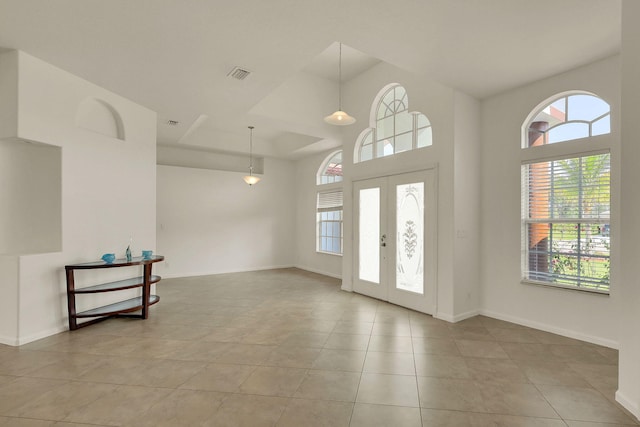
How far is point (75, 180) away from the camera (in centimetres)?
379

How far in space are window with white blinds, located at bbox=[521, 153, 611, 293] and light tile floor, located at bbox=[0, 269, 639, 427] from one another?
0.74 metres

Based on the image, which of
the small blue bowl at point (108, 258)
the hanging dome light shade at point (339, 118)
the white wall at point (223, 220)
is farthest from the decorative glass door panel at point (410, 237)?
the white wall at point (223, 220)

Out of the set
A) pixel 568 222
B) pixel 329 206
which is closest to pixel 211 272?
pixel 329 206

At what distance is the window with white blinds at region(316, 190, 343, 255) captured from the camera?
7477 millimetres

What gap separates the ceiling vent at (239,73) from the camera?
3.56m

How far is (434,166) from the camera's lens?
14.3 feet

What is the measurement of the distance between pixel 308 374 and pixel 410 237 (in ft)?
8.85

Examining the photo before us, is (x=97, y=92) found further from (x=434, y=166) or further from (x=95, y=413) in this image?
(x=434, y=166)

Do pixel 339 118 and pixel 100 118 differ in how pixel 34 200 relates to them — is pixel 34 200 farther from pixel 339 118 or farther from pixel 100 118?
pixel 339 118

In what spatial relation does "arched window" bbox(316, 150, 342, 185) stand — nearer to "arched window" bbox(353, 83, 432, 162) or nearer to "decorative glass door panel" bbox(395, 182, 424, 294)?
"arched window" bbox(353, 83, 432, 162)

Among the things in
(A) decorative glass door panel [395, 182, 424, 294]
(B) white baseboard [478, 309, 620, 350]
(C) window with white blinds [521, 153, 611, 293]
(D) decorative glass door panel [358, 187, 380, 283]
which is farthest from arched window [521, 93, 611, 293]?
(D) decorative glass door panel [358, 187, 380, 283]

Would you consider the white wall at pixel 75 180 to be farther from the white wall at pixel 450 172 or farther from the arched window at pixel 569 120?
the arched window at pixel 569 120

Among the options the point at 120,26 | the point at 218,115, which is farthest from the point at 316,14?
the point at 218,115

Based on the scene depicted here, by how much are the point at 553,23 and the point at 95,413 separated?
4.66 metres
